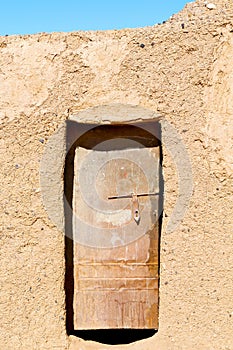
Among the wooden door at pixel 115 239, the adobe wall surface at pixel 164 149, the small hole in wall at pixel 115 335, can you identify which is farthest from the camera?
the small hole in wall at pixel 115 335

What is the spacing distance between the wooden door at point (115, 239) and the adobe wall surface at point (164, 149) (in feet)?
0.65

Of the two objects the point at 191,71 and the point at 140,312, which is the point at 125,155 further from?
the point at 140,312

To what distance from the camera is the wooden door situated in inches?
141

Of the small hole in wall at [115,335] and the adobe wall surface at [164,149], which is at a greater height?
the adobe wall surface at [164,149]

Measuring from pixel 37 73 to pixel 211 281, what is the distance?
1700 mm

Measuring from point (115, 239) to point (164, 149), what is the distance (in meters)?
0.72

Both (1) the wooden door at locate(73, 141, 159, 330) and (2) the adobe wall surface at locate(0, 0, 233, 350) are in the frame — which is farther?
(1) the wooden door at locate(73, 141, 159, 330)

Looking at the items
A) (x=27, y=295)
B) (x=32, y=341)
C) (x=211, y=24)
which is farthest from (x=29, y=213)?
(x=211, y=24)

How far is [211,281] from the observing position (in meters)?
3.27

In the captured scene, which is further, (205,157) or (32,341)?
(32,341)

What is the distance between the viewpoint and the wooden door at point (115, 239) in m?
3.59

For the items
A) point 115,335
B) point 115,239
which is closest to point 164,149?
point 115,239

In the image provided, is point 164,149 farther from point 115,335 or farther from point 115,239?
point 115,335

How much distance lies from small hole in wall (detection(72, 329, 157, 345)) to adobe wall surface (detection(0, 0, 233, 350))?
147mm
